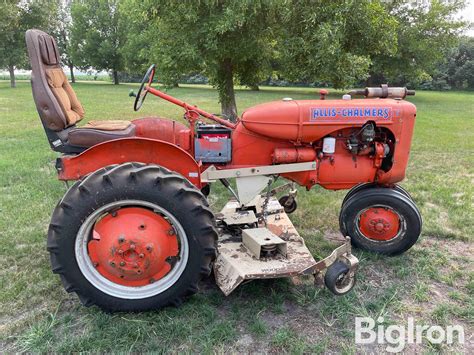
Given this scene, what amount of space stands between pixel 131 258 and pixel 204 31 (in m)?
6.06

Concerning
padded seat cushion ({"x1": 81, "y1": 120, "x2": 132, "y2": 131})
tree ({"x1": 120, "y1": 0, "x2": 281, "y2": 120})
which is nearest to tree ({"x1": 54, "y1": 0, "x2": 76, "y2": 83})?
tree ({"x1": 120, "y1": 0, "x2": 281, "y2": 120})

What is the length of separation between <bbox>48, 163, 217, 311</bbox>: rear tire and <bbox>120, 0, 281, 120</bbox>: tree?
208 inches

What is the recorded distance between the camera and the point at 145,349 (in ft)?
8.05

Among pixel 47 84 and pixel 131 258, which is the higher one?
pixel 47 84

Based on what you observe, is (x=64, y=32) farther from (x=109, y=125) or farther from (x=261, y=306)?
(x=261, y=306)

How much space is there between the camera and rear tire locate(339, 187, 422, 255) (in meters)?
3.57

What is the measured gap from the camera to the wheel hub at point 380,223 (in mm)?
3609

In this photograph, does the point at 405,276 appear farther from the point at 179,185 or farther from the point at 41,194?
the point at 41,194

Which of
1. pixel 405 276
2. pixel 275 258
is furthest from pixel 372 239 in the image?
pixel 275 258

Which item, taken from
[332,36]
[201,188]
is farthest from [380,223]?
[332,36]

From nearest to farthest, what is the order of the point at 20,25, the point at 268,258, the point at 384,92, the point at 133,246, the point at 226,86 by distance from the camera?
the point at 133,246 < the point at 268,258 < the point at 384,92 < the point at 226,86 < the point at 20,25

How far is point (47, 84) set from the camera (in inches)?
120

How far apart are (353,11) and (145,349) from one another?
22.7 feet

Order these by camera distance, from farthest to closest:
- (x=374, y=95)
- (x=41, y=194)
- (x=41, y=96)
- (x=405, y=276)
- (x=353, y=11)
→ (x=353, y=11) < (x=41, y=194) < (x=374, y=95) < (x=405, y=276) < (x=41, y=96)
